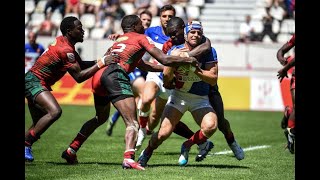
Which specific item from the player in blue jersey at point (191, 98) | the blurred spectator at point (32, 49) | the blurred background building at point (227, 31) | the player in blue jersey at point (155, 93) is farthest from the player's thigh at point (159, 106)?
the blurred background building at point (227, 31)

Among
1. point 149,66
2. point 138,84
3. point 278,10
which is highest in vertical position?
point 149,66

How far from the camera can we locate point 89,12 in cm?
3238

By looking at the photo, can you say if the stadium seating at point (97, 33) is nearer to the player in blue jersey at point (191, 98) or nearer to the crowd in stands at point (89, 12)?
the crowd in stands at point (89, 12)

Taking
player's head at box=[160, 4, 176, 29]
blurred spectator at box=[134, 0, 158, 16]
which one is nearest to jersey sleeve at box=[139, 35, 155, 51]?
player's head at box=[160, 4, 176, 29]

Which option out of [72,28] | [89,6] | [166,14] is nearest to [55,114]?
[72,28]

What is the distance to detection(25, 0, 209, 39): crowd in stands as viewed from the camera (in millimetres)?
31344

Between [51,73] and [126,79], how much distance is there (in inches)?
51.4

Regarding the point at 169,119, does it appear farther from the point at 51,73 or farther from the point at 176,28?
the point at 51,73

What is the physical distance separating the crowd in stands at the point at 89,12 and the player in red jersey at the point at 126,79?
61.3 ft

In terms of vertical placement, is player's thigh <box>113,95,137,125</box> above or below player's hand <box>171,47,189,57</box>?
below

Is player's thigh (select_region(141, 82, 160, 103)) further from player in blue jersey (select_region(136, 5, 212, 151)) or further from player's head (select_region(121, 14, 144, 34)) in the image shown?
player's head (select_region(121, 14, 144, 34))

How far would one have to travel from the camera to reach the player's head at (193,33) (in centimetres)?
1173
